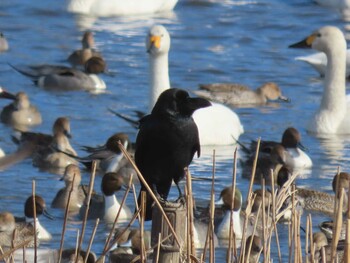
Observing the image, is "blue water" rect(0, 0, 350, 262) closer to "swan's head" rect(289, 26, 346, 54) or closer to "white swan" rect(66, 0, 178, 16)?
"white swan" rect(66, 0, 178, 16)

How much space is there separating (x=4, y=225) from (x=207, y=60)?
838 centimetres

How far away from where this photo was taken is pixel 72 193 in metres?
11.0

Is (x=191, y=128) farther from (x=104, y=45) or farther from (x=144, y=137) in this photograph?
(x=104, y=45)

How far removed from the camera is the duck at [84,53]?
17.6 metres

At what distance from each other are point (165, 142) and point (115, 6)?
580 inches

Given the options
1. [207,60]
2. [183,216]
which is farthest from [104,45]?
[183,216]

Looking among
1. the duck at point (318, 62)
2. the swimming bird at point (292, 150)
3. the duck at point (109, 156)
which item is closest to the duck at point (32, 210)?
the duck at point (109, 156)

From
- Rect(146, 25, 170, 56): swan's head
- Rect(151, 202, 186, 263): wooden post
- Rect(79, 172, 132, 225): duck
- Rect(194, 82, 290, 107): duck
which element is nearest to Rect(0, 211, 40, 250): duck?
Rect(79, 172, 132, 225): duck

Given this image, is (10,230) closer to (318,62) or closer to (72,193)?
(72,193)

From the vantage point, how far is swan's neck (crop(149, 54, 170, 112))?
13.4 metres

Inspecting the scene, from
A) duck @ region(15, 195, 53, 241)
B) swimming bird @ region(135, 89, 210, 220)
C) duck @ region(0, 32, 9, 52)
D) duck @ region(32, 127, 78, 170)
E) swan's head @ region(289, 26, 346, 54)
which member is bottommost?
duck @ region(0, 32, 9, 52)

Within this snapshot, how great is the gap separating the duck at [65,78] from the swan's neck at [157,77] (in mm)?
2122

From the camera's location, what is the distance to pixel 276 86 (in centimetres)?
1540

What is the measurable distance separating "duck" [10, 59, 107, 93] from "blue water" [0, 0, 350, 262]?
0.51 feet
